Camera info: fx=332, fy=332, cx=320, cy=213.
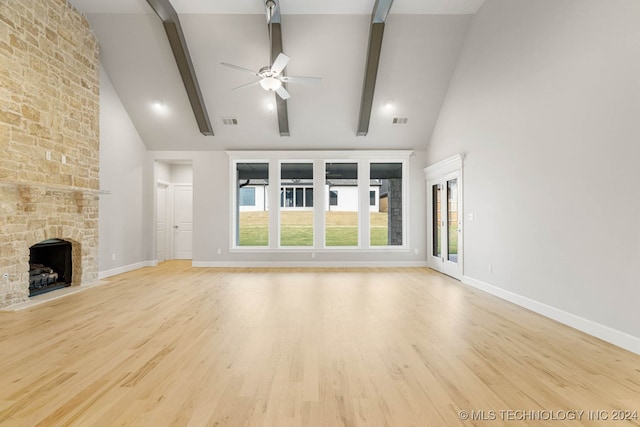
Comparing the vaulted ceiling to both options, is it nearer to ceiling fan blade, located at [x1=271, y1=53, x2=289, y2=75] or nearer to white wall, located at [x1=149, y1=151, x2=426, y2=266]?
white wall, located at [x1=149, y1=151, x2=426, y2=266]

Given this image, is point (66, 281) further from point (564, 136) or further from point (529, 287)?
point (564, 136)

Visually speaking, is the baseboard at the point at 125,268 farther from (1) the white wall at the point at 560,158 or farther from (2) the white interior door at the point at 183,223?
(1) the white wall at the point at 560,158

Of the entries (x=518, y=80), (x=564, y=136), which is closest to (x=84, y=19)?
(x=518, y=80)

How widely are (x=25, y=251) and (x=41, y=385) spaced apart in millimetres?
3090

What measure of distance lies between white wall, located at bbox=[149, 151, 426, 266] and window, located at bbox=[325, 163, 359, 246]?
0.35 metres

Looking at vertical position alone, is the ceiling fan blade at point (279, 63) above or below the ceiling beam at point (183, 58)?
below

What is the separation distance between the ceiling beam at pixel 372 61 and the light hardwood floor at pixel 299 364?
12.7ft

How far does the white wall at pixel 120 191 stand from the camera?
6285 mm

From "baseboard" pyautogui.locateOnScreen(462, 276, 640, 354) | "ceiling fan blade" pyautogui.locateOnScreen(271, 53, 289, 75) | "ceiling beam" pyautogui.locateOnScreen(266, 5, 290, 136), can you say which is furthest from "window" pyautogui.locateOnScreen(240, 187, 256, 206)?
"baseboard" pyautogui.locateOnScreen(462, 276, 640, 354)

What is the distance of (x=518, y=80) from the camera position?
4340 mm

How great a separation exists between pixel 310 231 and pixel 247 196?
5.75ft

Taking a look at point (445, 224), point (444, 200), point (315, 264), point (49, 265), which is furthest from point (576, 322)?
point (49, 265)

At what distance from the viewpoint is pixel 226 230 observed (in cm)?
772

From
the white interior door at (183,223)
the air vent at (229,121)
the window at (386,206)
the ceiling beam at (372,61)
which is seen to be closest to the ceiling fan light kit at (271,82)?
the ceiling beam at (372,61)
